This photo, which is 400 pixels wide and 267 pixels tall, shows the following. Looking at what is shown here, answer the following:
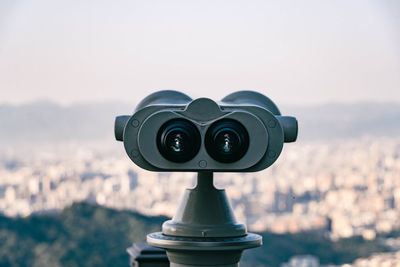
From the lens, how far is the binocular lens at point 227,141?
4.49 ft

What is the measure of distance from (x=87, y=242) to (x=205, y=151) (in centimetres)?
1108

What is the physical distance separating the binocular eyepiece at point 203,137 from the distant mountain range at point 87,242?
1004cm

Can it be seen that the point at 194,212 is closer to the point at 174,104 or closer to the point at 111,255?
the point at 174,104

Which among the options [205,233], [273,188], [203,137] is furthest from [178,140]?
[273,188]

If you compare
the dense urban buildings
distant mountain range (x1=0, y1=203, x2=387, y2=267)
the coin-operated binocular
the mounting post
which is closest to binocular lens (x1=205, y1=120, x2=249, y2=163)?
the coin-operated binocular

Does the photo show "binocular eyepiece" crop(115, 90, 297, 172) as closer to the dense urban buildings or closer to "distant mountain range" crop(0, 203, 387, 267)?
the dense urban buildings

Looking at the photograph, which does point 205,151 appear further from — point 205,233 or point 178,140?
point 205,233

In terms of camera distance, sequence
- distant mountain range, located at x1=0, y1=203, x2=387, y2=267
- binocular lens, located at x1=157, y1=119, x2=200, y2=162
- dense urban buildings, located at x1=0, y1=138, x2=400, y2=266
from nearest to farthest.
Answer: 1. binocular lens, located at x1=157, y1=119, x2=200, y2=162
2. dense urban buildings, located at x1=0, y1=138, x2=400, y2=266
3. distant mountain range, located at x1=0, y1=203, x2=387, y2=267

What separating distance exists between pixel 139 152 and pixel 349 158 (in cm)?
865

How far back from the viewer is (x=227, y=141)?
137 centimetres

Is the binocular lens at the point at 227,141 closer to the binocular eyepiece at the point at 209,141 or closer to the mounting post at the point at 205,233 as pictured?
the binocular eyepiece at the point at 209,141

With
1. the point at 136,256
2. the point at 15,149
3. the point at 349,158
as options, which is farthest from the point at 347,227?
the point at 136,256

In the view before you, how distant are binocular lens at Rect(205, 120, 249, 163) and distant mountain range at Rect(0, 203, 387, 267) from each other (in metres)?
10.1

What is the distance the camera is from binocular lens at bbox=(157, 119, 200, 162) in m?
1.37
